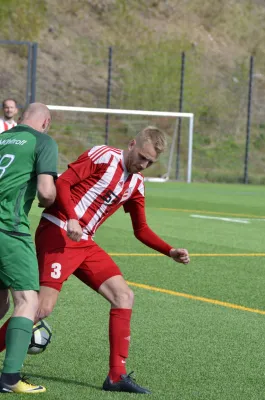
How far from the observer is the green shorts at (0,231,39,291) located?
5.68m

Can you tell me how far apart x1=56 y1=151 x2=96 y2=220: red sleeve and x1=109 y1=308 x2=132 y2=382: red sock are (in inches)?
27.1

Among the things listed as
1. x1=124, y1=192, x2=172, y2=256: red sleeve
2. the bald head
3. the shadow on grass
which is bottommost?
the shadow on grass

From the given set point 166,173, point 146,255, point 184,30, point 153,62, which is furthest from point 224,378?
point 184,30

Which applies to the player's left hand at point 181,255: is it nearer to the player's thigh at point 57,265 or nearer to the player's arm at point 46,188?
the player's thigh at point 57,265

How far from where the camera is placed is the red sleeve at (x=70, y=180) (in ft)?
19.9

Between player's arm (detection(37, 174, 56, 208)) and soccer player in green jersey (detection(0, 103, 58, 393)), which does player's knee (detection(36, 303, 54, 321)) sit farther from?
player's arm (detection(37, 174, 56, 208))

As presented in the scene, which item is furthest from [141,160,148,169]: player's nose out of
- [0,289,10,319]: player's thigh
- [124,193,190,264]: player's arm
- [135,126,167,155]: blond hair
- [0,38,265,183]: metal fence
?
Answer: [0,38,265,183]: metal fence

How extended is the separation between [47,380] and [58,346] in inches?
39.8

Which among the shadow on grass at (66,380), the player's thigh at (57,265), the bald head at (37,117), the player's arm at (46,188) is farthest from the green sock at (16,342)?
the bald head at (37,117)

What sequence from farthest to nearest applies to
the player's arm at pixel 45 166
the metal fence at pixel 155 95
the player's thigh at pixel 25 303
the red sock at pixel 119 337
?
the metal fence at pixel 155 95 < the red sock at pixel 119 337 < the player's thigh at pixel 25 303 < the player's arm at pixel 45 166

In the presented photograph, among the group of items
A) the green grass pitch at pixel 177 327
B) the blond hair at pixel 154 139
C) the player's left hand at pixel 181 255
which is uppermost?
the blond hair at pixel 154 139

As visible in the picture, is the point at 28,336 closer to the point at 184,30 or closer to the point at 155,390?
the point at 155,390

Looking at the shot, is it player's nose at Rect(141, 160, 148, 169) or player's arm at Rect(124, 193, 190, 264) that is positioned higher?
player's nose at Rect(141, 160, 148, 169)

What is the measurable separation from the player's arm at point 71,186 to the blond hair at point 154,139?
0.39 meters
